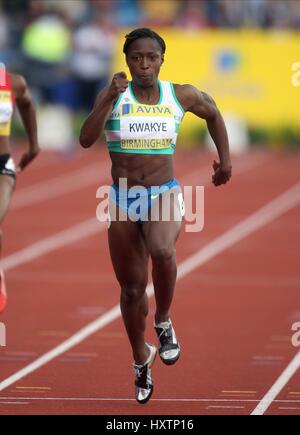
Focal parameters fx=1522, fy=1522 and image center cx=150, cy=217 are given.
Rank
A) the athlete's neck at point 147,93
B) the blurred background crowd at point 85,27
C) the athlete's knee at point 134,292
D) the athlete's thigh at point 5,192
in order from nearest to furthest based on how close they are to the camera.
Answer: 1. the athlete's neck at point 147,93
2. the athlete's knee at point 134,292
3. the athlete's thigh at point 5,192
4. the blurred background crowd at point 85,27

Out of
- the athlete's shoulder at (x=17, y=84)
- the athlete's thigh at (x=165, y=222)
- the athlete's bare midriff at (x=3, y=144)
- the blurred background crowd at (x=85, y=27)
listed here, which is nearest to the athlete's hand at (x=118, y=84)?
the athlete's thigh at (x=165, y=222)

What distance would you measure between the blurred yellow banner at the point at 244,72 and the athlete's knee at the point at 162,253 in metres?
17.1

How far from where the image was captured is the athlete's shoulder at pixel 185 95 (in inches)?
347

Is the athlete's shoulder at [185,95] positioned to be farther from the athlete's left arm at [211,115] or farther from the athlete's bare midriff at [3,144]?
the athlete's bare midriff at [3,144]

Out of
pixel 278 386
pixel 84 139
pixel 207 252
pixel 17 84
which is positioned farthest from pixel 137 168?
pixel 207 252

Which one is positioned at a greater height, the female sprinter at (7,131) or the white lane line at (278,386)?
the female sprinter at (7,131)

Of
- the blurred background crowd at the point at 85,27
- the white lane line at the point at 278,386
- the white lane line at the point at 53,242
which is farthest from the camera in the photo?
the blurred background crowd at the point at 85,27

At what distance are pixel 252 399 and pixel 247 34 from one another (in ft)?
58.5

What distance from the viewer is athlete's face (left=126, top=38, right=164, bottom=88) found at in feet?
27.8

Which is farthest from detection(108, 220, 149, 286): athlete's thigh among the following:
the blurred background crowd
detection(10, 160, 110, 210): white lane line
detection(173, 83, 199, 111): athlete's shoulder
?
the blurred background crowd

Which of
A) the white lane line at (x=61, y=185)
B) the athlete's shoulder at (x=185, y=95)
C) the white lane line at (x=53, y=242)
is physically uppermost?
the athlete's shoulder at (x=185, y=95)

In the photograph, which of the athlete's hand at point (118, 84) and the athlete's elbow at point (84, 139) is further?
the athlete's elbow at point (84, 139)
